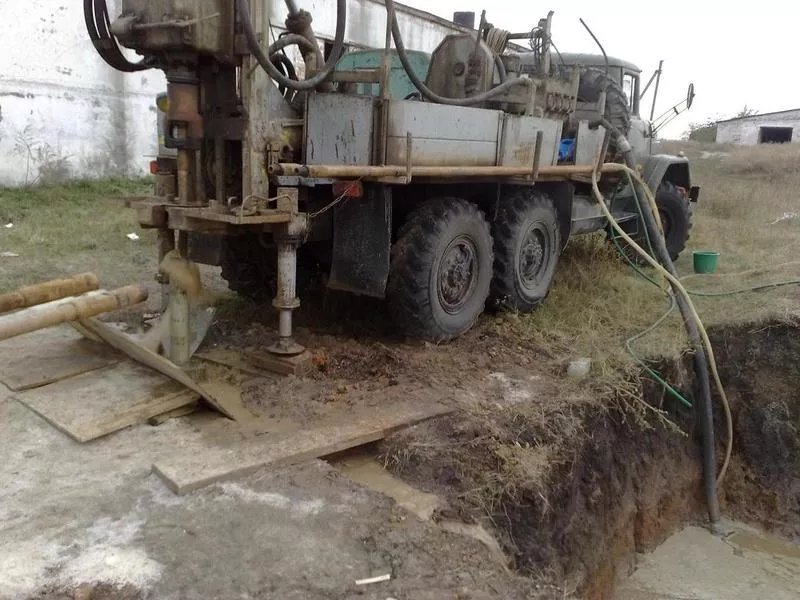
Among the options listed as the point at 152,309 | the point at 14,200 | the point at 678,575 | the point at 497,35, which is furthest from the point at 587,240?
the point at 14,200

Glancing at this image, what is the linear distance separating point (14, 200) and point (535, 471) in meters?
9.46

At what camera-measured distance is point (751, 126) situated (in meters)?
28.4

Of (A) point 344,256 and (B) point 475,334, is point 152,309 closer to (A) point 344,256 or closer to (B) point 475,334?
(A) point 344,256

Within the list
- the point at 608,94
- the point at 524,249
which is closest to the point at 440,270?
the point at 524,249

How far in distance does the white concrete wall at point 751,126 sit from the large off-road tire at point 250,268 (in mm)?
25587

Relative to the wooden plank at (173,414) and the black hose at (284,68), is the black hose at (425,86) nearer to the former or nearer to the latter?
the black hose at (284,68)

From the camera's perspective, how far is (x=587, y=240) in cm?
870

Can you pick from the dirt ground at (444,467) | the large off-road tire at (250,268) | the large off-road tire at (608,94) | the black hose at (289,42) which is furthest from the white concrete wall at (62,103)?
the black hose at (289,42)

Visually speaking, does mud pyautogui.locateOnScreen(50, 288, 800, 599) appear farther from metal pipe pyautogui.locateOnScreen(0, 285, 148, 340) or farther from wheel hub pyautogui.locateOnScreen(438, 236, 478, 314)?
metal pipe pyautogui.locateOnScreen(0, 285, 148, 340)

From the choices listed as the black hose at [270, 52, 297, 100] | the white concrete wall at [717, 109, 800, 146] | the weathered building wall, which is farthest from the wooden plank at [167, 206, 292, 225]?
the white concrete wall at [717, 109, 800, 146]

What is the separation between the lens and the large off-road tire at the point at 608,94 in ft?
25.2

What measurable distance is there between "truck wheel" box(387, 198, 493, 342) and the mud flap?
0.17 metres

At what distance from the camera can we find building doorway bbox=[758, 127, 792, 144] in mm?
27562

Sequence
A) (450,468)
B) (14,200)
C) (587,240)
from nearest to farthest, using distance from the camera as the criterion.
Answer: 1. (450,468)
2. (587,240)
3. (14,200)
